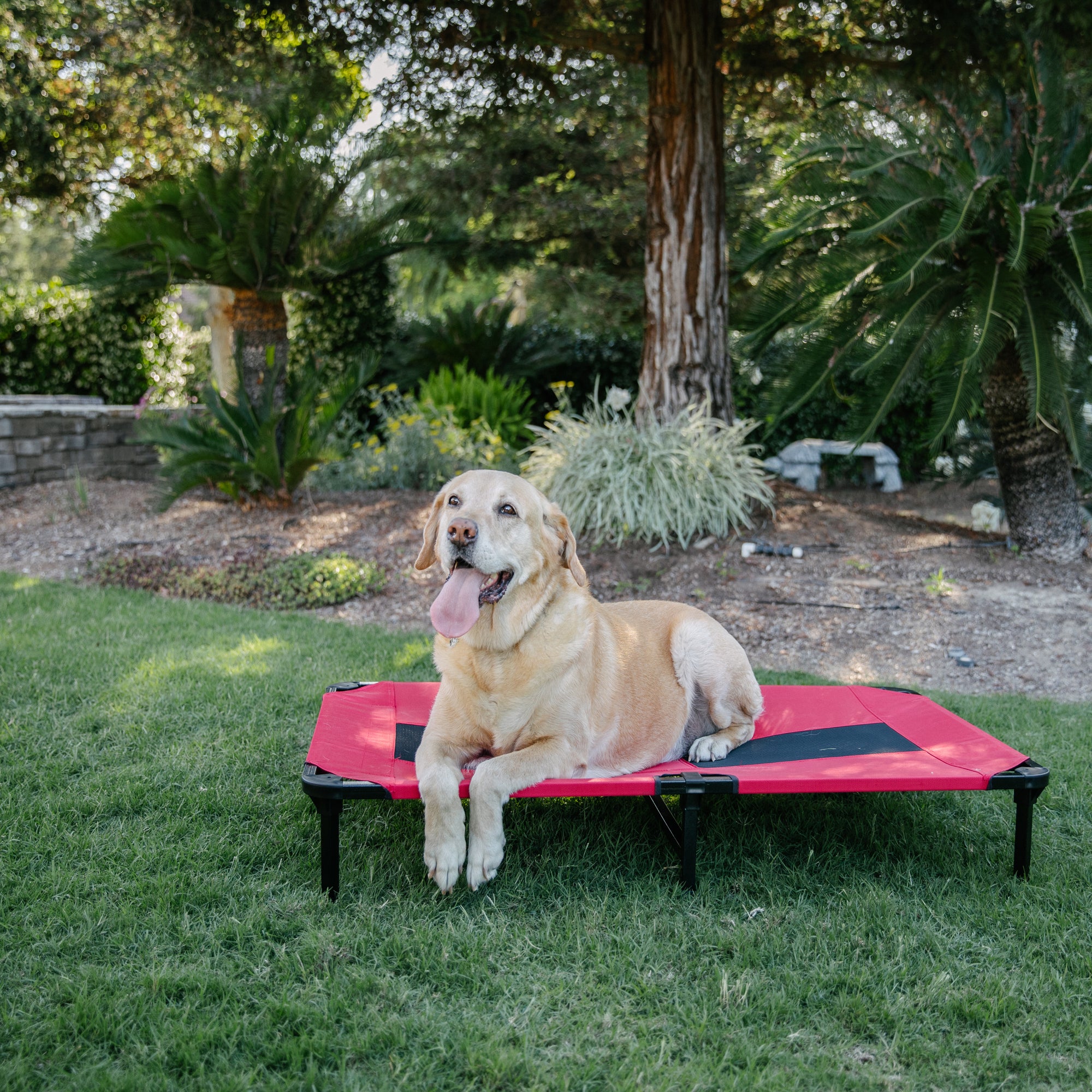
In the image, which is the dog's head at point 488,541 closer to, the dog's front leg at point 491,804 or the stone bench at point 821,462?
the dog's front leg at point 491,804

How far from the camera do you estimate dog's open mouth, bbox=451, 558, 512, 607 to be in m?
2.92

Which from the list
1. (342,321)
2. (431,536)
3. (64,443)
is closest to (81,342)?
(64,443)

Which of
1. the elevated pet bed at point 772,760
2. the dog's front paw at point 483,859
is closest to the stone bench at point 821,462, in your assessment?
the elevated pet bed at point 772,760

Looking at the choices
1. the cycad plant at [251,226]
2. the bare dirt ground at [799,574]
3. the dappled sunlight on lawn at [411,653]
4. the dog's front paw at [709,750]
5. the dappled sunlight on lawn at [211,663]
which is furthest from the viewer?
the cycad plant at [251,226]

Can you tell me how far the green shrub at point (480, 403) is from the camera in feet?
32.0

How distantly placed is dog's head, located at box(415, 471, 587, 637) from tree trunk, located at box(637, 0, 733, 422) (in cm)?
483

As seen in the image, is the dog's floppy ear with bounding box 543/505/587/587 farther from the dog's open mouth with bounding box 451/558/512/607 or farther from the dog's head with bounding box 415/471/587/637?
the dog's open mouth with bounding box 451/558/512/607

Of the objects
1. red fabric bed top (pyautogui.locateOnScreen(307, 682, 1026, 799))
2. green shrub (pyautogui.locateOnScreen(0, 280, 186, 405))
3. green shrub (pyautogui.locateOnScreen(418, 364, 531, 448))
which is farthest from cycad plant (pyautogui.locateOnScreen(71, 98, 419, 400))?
red fabric bed top (pyautogui.locateOnScreen(307, 682, 1026, 799))

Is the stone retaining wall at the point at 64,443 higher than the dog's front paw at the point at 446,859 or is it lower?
higher

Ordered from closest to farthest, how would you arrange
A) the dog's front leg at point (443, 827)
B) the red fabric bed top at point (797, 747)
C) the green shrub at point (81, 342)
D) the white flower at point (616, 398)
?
the dog's front leg at point (443, 827) → the red fabric bed top at point (797, 747) → the white flower at point (616, 398) → the green shrub at point (81, 342)

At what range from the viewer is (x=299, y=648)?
211 inches

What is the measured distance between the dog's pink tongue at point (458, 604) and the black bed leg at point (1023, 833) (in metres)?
1.89

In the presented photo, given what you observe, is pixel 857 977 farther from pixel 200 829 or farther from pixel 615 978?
pixel 200 829

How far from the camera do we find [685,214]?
295 inches
